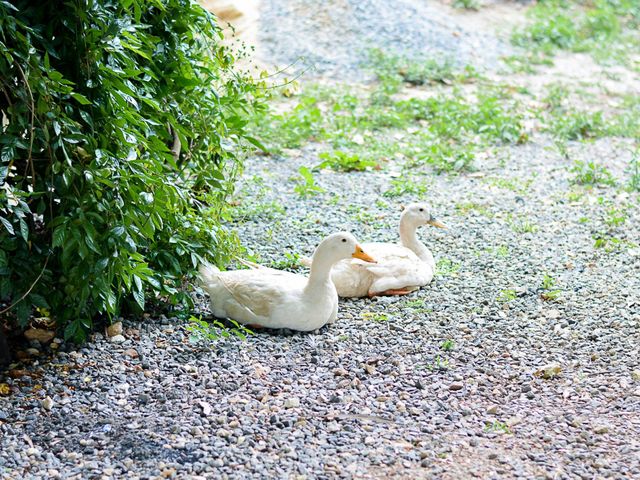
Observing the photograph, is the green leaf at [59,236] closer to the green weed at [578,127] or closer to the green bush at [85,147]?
the green bush at [85,147]

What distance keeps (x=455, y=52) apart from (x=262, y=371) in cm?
736

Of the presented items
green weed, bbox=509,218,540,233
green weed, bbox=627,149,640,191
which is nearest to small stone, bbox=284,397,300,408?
green weed, bbox=509,218,540,233

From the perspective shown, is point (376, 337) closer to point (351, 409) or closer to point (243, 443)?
point (351, 409)

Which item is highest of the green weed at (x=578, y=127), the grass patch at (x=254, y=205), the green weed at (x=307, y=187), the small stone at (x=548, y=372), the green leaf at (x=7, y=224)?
the green leaf at (x=7, y=224)

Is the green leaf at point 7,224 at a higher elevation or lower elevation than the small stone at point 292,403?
higher

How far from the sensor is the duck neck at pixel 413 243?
5504 mm

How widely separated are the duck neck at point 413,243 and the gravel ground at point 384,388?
139 millimetres

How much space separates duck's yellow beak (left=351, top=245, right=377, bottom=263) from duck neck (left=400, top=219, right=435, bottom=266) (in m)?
0.73

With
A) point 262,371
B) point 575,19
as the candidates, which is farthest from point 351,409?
point 575,19

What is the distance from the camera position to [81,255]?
3.87 m


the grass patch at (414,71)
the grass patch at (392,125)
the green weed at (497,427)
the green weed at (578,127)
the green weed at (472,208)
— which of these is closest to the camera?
the green weed at (497,427)

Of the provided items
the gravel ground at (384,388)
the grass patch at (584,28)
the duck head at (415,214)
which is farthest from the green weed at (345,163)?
the grass patch at (584,28)

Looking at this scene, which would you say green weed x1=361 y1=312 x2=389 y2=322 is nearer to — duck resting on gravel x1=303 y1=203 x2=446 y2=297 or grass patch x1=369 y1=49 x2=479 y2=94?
duck resting on gravel x1=303 y1=203 x2=446 y2=297

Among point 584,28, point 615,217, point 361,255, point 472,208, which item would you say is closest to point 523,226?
point 472,208
